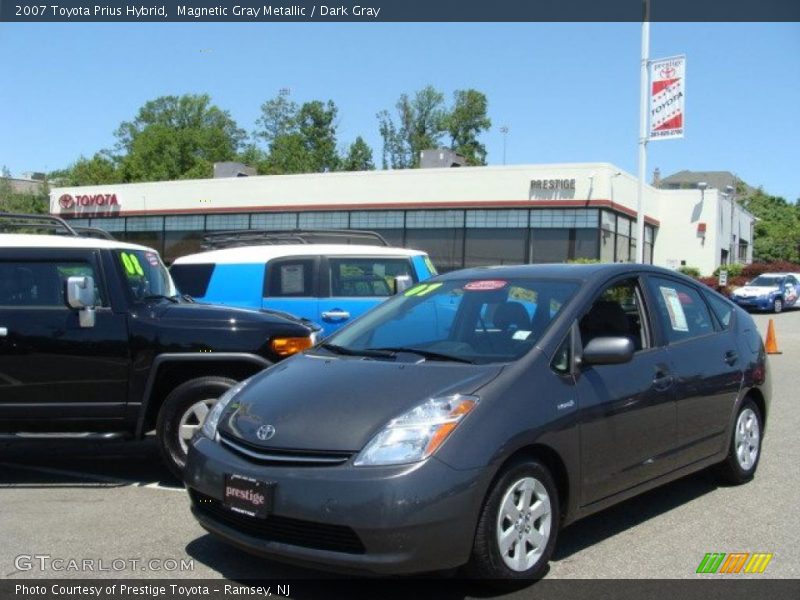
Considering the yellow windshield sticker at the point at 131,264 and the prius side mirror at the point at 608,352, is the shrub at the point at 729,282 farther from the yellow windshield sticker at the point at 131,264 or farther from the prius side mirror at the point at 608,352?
the prius side mirror at the point at 608,352

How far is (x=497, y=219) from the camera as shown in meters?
34.8

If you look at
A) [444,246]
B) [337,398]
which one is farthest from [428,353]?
[444,246]

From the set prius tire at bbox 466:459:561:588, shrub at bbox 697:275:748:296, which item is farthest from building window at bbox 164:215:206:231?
prius tire at bbox 466:459:561:588

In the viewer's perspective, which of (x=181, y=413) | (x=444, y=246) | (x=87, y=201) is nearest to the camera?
(x=181, y=413)

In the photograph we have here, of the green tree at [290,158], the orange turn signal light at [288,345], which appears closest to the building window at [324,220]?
the orange turn signal light at [288,345]

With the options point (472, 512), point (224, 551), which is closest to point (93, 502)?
point (224, 551)

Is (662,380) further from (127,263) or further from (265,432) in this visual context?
(127,263)

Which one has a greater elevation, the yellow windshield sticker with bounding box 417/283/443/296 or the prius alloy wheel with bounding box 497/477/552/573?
the yellow windshield sticker with bounding box 417/283/443/296

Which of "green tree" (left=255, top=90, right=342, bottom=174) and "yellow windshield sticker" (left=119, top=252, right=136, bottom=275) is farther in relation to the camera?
"green tree" (left=255, top=90, right=342, bottom=174)

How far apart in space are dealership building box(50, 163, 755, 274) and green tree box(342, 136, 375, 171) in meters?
43.5

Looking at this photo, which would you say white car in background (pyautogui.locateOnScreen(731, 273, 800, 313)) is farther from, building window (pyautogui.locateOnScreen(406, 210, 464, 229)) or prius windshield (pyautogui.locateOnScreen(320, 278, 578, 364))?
prius windshield (pyautogui.locateOnScreen(320, 278, 578, 364))

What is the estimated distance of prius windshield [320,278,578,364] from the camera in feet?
16.0

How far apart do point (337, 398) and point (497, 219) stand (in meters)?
30.9

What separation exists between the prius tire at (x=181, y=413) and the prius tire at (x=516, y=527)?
275 cm
